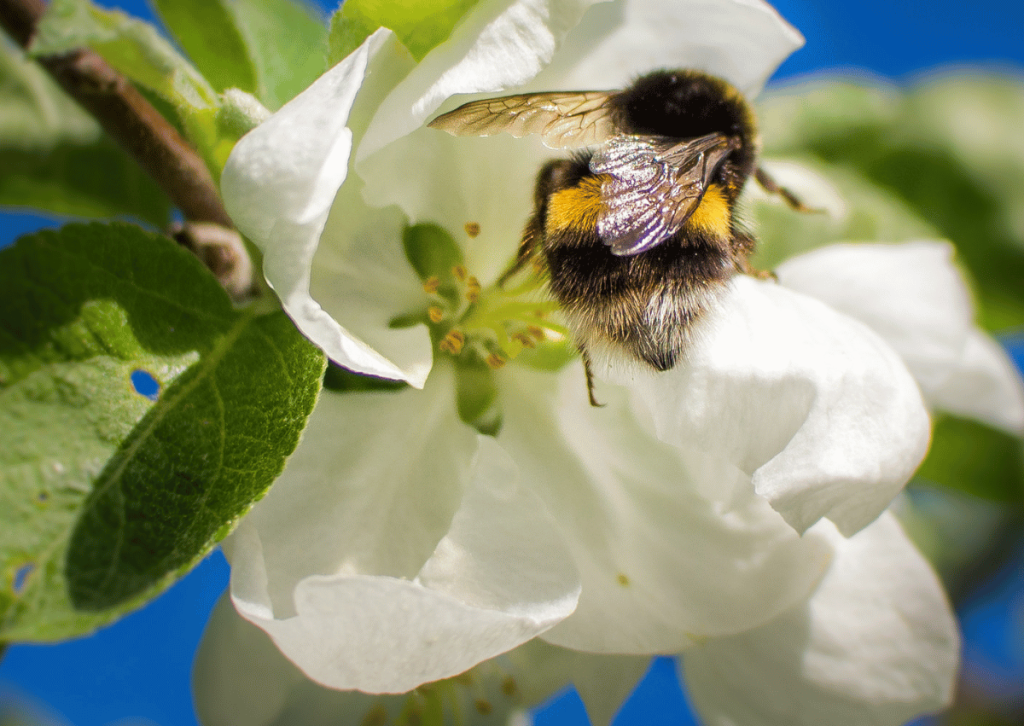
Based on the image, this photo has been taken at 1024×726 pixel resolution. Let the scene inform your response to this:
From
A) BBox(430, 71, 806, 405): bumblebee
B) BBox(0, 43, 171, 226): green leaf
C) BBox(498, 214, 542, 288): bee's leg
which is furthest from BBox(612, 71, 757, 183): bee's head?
BBox(0, 43, 171, 226): green leaf

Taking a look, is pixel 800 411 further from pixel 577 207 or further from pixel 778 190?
pixel 778 190

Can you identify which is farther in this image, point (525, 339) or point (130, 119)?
point (525, 339)

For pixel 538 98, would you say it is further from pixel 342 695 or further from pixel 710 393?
Answer: pixel 342 695

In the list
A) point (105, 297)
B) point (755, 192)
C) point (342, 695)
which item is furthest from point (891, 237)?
point (105, 297)

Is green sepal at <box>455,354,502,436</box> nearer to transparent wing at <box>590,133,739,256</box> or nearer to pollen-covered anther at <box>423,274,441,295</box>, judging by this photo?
pollen-covered anther at <box>423,274,441,295</box>

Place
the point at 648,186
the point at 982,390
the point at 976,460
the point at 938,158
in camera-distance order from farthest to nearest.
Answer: the point at 938,158
the point at 976,460
the point at 982,390
the point at 648,186

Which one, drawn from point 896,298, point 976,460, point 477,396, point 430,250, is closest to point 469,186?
point 430,250
